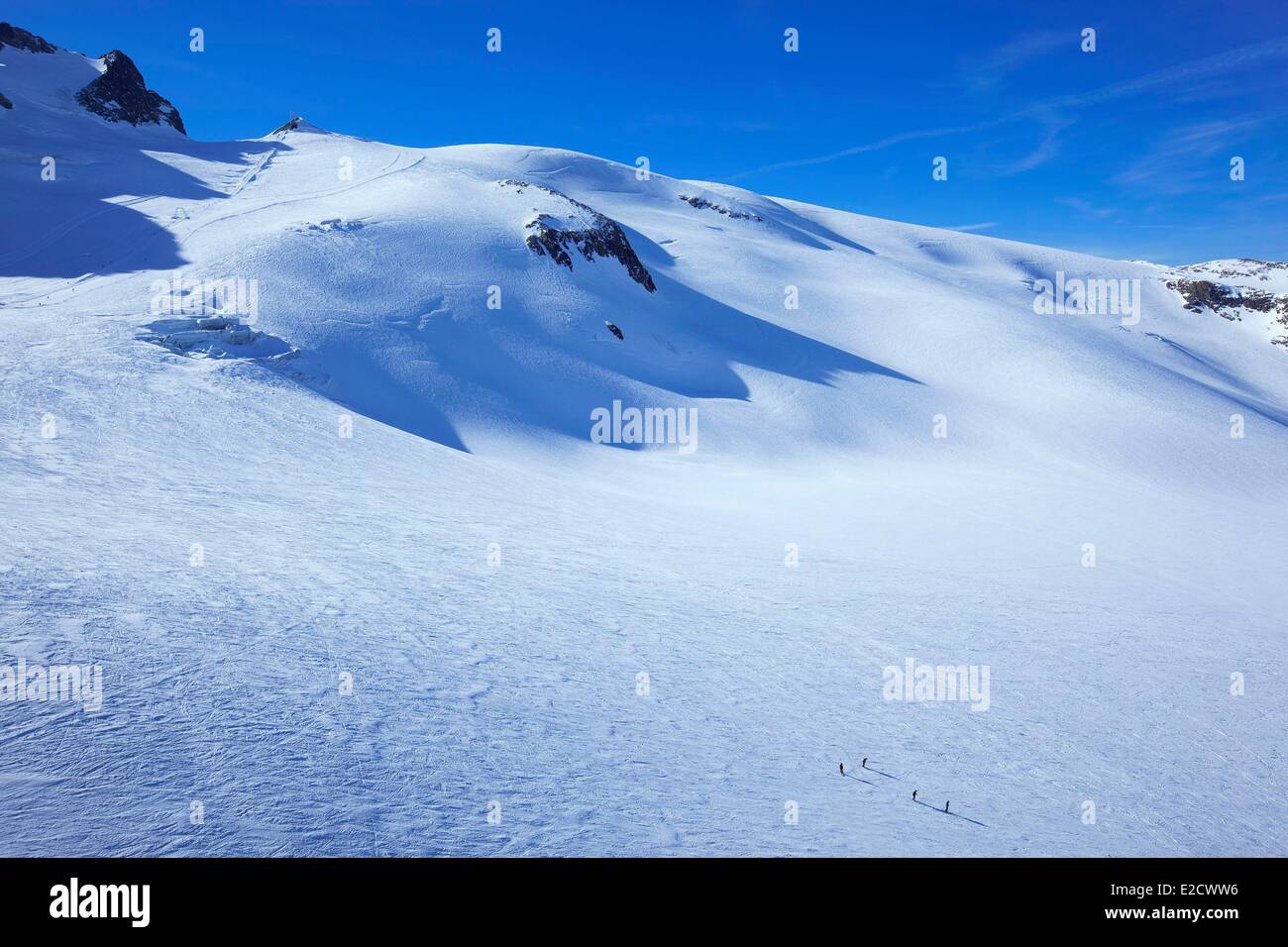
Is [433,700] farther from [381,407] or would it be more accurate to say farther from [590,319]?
[590,319]

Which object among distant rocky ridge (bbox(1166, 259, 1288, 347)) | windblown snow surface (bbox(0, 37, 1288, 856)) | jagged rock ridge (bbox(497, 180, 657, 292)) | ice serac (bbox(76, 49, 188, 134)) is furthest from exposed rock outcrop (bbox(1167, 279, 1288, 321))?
ice serac (bbox(76, 49, 188, 134))

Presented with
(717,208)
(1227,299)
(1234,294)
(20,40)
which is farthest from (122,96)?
(1234,294)

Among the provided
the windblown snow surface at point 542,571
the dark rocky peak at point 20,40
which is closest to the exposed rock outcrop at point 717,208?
the windblown snow surface at point 542,571

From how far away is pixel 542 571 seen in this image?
11945 mm

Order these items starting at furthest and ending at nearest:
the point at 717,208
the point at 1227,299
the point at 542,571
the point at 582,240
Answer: the point at 717,208 < the point at 1227,299 < the point at 582,240 < the point at 542,571

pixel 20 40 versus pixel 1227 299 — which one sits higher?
pixel 20 40

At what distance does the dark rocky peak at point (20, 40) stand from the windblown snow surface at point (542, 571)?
796 inches

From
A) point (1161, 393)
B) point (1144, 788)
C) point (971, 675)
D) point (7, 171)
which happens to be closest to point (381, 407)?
point (971, 675)

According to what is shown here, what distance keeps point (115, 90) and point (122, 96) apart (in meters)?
A: 0.58

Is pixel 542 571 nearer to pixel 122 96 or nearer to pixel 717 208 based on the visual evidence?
pixel 122 96

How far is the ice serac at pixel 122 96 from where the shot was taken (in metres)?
48.7

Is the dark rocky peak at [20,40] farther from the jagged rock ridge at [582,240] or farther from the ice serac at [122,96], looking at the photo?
the jagged rock ridge at [582,240]

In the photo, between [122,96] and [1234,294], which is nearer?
[122,96]

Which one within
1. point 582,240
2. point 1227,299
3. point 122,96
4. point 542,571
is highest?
point 122,96
